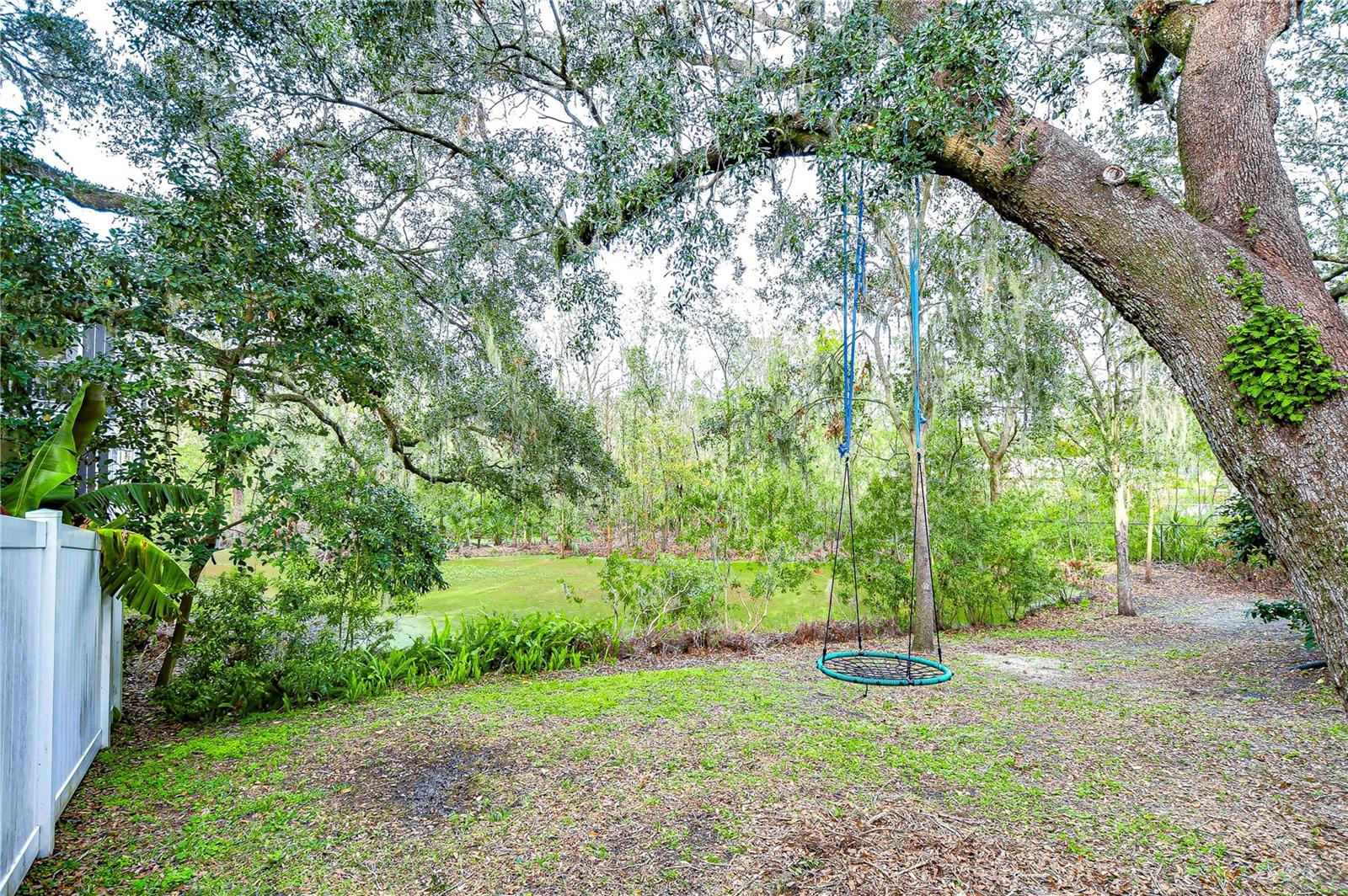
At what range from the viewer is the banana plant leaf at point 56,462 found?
305cm

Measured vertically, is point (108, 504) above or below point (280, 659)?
above

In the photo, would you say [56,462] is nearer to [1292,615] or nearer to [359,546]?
[359,546]

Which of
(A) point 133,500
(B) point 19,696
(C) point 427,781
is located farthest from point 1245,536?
(A) point 133,500

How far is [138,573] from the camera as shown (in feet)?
10.6

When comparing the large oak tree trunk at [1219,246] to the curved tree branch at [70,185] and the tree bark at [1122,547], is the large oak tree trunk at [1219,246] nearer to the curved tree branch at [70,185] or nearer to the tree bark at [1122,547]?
the curved tree branch at [70,185]

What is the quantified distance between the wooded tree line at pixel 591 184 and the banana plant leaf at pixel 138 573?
1.37 feet

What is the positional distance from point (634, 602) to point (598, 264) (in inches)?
134

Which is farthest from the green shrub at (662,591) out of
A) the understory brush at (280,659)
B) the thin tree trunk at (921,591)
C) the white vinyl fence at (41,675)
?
the white vinyl fence at (41,675)

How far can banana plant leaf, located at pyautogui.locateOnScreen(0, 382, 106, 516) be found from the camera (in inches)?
120

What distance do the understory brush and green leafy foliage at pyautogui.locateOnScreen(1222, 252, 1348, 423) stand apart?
201 inches

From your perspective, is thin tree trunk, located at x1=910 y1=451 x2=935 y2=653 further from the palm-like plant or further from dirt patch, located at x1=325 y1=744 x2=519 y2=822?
the palm-like plant

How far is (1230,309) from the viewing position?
1999mm

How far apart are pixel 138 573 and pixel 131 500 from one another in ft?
1.55

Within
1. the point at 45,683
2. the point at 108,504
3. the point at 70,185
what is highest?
the point at 70,185
